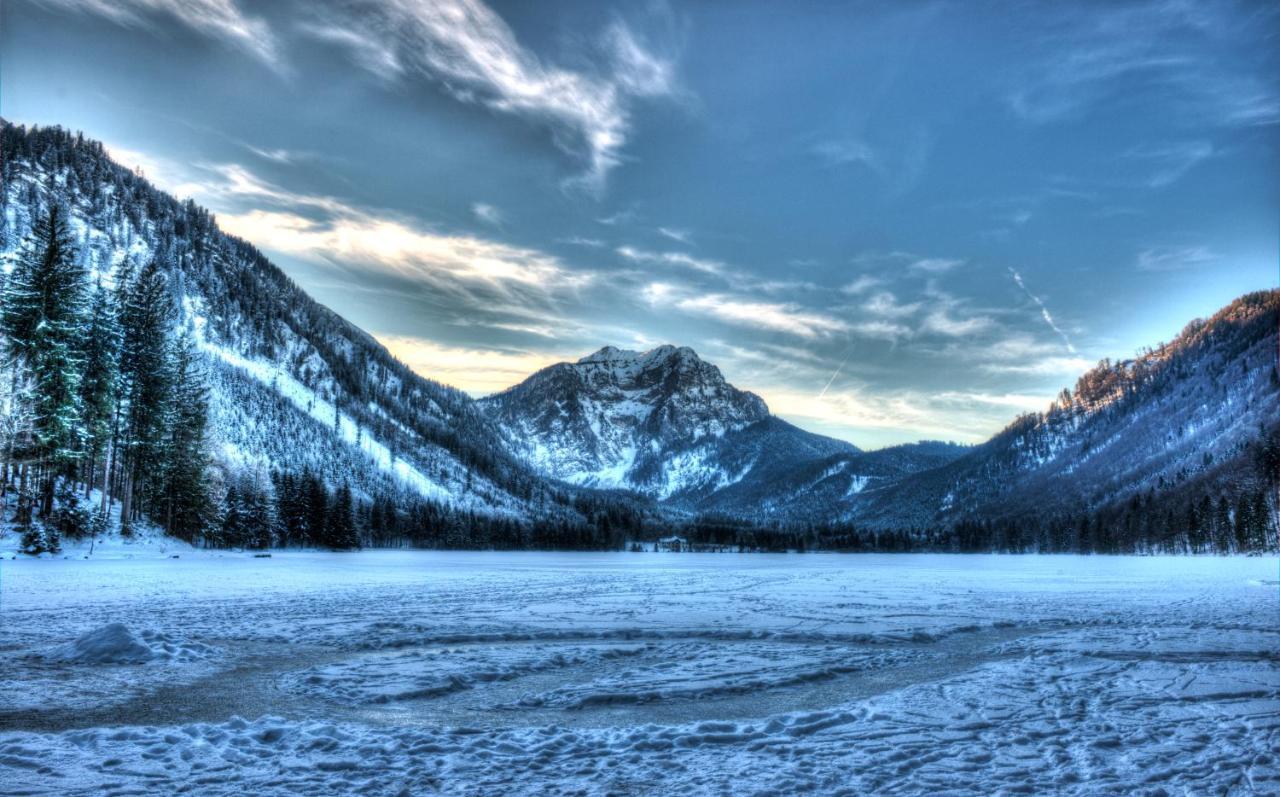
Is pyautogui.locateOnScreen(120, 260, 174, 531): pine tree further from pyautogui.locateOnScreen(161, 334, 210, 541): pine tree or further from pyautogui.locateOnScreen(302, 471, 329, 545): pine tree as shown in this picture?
pyautogui.locateOnScreen(302, 471, 329, 545): pine tree

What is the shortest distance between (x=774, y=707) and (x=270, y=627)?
585 inches

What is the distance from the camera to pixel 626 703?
11297 millimetres

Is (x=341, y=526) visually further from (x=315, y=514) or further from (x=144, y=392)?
(x=144, y=392)

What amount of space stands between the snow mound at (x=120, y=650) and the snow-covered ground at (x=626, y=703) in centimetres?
9

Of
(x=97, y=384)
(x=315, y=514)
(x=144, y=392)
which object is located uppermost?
(x=144, y=392)

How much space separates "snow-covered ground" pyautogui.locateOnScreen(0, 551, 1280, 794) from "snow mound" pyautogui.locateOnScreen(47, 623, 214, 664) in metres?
0.09

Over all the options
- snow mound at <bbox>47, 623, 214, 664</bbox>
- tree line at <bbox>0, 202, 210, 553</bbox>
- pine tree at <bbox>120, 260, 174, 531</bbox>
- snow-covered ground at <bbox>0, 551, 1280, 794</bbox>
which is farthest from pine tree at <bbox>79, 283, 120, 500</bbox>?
snow mound at <bbox>47, 623, 214, 664</bbox>

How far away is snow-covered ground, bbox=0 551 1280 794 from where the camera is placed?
7.63m

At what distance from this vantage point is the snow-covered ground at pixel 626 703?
7633mm

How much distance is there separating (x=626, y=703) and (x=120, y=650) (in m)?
10.8

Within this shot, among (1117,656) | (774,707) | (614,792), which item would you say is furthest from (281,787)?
(1117,656)

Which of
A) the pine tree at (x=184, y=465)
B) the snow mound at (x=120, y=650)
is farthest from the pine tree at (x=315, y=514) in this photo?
the snow mound at (x=120, y=650)

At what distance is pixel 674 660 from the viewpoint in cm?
1512

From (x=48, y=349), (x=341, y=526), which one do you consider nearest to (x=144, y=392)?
(x=48, y=349)
